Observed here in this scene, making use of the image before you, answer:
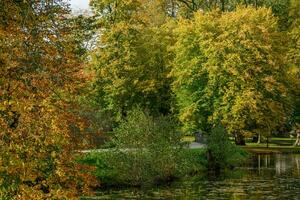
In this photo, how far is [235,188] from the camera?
33.0m

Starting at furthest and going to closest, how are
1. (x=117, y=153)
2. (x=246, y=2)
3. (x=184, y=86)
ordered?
(x=246, y=2) → (x=184, y=86) → (x=117, y=153)

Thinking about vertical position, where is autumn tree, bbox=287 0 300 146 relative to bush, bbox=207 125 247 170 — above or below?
above

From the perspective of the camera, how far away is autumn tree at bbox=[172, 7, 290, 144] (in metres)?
54.1

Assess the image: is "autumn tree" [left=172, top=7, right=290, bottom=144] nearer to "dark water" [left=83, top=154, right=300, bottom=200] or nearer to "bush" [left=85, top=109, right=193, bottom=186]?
"dark water" [left=83, top=154, right=300, bottom=200]

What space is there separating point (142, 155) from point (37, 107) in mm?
21145

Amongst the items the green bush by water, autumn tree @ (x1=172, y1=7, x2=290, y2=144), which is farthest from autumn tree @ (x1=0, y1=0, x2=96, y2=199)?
autumn tree @ (x1=172, y1=7, x2=290, y2=144)

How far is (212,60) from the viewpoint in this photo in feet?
181

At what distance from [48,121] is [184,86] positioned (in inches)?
1782

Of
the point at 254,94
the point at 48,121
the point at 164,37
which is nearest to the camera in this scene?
the point at 48,121

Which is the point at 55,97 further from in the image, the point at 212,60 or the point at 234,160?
the point at 212,60

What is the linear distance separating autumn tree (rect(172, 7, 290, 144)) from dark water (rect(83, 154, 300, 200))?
1054cm

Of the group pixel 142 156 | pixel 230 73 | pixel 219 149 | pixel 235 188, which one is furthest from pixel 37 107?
pixel 230 73

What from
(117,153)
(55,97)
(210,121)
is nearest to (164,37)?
(210,121)

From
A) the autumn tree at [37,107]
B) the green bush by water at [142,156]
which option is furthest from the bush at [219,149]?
the autumn tree at [37,107]
